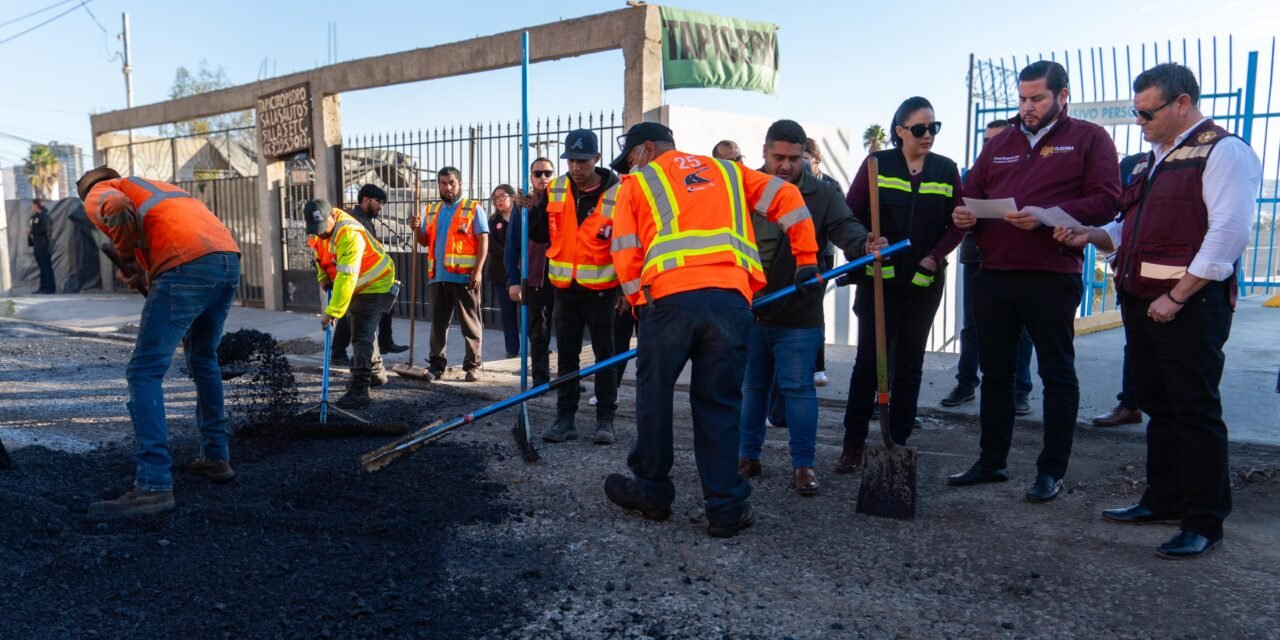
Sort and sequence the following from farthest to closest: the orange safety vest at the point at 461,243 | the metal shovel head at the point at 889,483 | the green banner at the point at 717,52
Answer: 1. the green banner at the point at 717,52
2. the orange safety vest at the point at 461,243
3. the metal shovel head at the point at 889,483

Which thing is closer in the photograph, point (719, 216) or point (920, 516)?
point (719, 216)

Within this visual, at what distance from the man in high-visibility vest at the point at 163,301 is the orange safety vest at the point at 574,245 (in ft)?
5.89

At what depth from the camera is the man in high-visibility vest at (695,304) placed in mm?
3705

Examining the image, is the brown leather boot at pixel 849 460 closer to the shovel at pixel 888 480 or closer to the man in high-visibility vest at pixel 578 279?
the shovel at pixel 888 480

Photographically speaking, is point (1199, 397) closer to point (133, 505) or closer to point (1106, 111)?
point (133, 505)

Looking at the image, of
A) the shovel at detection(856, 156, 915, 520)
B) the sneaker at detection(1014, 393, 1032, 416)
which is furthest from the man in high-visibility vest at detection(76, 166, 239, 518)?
the sneaker at detection(1014, 393, 1032, 416)

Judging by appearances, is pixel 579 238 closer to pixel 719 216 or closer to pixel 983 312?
pixel 719 216

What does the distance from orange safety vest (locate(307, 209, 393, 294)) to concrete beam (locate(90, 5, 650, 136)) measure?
361cm

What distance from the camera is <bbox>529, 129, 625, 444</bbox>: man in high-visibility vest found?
5215 mm

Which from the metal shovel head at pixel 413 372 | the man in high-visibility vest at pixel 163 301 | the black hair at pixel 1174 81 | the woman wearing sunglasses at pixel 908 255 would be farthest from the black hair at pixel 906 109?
the metal shovel head at pixel 413 372

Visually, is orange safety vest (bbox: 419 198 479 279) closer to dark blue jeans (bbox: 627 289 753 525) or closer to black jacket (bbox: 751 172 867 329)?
black jacket (bbox: 751 172 867 329)

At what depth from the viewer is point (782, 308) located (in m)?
4.28

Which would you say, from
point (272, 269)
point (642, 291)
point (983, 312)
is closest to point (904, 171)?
point (983, 312)

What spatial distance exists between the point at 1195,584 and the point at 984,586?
75cm
